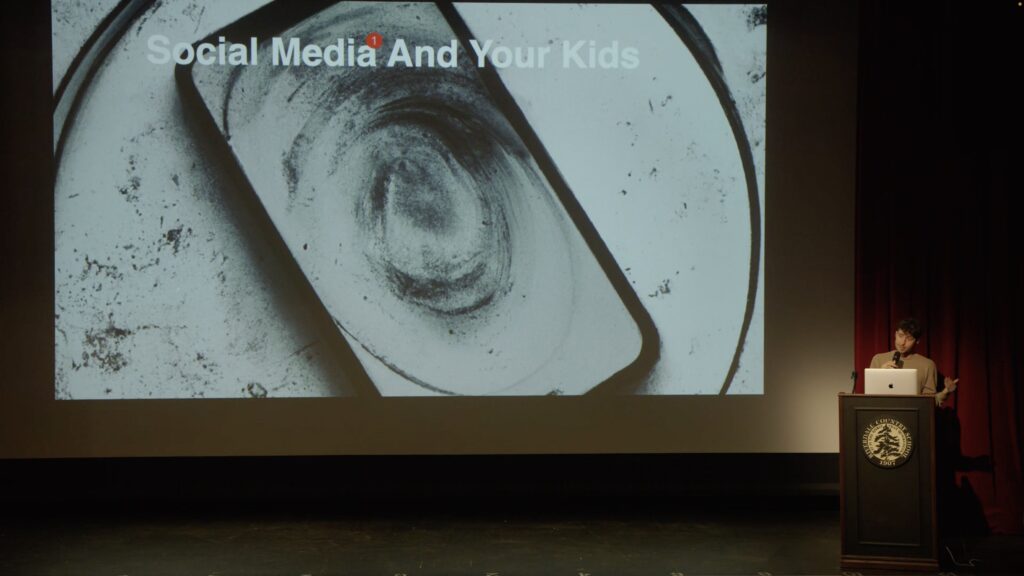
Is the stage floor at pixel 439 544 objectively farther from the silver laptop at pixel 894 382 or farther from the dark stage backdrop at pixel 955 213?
the silver laptop at pixel 894 382

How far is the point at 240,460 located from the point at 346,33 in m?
2.50

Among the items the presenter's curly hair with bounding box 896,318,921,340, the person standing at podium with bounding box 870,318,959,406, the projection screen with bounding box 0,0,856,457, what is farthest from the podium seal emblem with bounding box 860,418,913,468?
the projection screen with bounding box 0,0,856,457

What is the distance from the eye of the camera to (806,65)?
195 inches

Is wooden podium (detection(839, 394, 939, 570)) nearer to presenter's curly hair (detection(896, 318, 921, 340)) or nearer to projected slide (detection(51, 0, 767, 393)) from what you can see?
presenter's curly hair (detection(896, 318, 921, 340))

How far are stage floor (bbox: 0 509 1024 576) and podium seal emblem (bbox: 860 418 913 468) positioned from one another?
542mm

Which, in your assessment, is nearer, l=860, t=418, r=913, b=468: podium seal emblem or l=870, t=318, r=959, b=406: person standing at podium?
l=860, t=418, r=913, b=468: podium seal emblem

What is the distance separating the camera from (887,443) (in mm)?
3906

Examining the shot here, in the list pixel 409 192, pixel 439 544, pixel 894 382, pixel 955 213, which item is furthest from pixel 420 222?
pixel 955 213

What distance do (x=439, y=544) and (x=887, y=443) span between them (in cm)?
214

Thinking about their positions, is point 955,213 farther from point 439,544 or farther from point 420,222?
point 439,544

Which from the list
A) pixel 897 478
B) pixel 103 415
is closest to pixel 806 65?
pixel 897 478

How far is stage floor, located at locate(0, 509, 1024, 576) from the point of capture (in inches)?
Result: 156

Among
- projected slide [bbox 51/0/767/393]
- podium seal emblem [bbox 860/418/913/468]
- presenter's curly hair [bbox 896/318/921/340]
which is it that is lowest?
podium seal emblem [bbox 860/418/913/468]

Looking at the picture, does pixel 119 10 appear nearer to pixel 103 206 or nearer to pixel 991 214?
pixel 103 206
